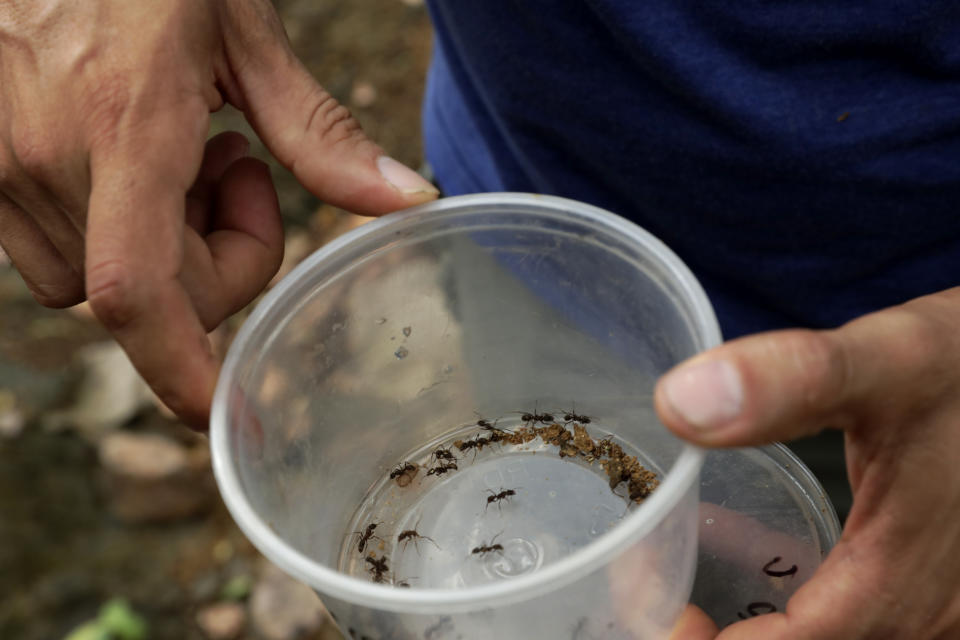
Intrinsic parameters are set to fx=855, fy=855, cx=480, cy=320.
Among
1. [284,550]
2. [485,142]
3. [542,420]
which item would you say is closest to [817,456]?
[542,420]

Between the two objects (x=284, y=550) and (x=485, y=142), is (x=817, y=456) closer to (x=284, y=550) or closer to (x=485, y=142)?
(x=485, y=142)

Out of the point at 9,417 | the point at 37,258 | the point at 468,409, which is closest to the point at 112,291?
the point at 37,258

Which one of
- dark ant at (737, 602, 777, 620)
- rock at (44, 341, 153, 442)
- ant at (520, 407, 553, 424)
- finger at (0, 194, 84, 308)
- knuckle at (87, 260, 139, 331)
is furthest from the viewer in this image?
rock at (44, 341, 153, 442)

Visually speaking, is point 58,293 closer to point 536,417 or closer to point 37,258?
point 37,258

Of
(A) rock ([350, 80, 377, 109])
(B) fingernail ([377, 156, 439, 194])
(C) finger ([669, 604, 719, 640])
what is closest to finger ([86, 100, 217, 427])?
(B) fingernail ([377, 156, 439, 194])

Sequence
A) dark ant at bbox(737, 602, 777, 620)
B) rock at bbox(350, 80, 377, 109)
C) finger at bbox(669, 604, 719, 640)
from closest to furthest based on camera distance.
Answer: finger at bbox(669, 604, 719, 640)
dark ant at bbox(737, 602, 777, 620)
rock at bbox(350, 80, 377, 109)

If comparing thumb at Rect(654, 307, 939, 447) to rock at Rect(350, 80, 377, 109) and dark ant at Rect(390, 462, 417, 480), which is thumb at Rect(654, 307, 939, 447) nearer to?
dark ant at Rect(390, 462, 417, 480)
